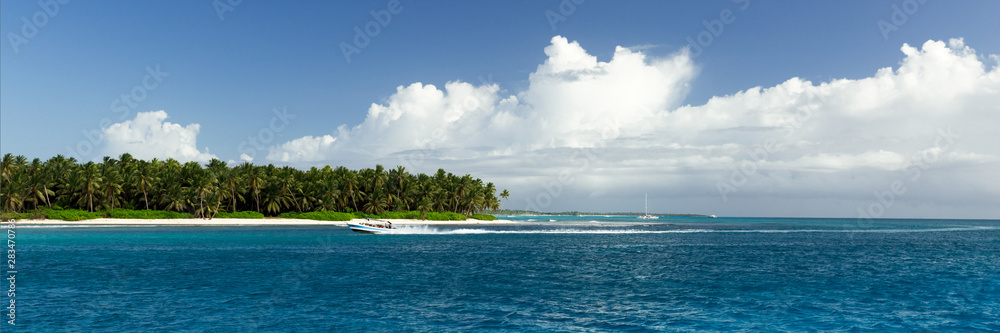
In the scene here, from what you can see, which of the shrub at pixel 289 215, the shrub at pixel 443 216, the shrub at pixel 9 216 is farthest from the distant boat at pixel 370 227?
the shrub at pixel 9 216

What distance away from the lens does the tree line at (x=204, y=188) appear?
117438 mm

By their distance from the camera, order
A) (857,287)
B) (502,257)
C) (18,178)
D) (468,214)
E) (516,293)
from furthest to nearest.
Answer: (468,214) < (18,178) < (502,257) < (857,287) < (516,293)

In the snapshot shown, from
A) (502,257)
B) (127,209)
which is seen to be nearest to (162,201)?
(127,209)

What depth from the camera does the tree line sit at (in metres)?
117

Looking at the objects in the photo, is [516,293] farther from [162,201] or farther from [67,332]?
[162,201]

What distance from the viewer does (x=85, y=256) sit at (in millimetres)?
52250

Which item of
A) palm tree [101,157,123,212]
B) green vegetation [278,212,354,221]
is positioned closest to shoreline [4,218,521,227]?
green vegetation [278,212,354,221]

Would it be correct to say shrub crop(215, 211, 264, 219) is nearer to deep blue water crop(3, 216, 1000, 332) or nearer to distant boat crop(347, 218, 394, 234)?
distant boat crop(347, 218, 394, 234)

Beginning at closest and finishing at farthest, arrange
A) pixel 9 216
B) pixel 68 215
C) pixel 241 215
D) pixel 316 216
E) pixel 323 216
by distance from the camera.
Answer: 1. pixel 9 216
2. pixel 68 215
3. pixel 241 215
4. pixel 316 216
5. pixel 323 216

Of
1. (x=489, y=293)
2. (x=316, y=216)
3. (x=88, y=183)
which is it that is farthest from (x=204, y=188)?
(x=489, y=293)

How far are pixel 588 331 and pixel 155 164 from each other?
458ft

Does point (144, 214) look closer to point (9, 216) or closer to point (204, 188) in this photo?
point (204, 188)

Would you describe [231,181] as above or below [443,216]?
above

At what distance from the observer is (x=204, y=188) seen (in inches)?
4875
